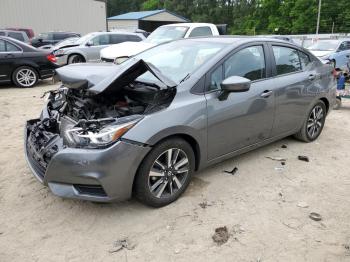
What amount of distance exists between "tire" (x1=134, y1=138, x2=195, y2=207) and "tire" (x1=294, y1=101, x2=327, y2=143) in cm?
237

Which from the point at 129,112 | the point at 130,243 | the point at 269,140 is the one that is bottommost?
the point at 130,243

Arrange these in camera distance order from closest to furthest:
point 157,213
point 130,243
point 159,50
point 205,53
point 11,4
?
1. point 130,243
2. point 157,213
3. point 205,53
4. point 159,50
5. point 11,4

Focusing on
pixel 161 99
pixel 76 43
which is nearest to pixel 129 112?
pixel 161 99

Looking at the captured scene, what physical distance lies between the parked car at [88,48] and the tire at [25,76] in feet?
5.45

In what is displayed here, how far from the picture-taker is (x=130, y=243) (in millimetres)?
3066

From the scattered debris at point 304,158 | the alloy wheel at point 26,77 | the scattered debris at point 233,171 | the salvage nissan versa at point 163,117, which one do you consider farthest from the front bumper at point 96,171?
the alloy wheel at point 26,77

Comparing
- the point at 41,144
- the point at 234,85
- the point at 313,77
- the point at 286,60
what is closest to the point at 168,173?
the point at 234,85

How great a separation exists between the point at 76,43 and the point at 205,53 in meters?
10.2

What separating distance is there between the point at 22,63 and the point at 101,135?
27.2ft

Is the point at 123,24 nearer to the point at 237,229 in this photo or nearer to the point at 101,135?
the point at 101,135

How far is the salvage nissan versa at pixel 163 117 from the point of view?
10.3 ft

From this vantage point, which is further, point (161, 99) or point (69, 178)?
point (161, 99)

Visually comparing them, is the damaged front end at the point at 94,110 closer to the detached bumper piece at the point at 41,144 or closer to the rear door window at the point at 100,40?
the detached bumper piece at the point at 41,144

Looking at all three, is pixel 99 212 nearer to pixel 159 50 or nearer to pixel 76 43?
pixel 159 50
